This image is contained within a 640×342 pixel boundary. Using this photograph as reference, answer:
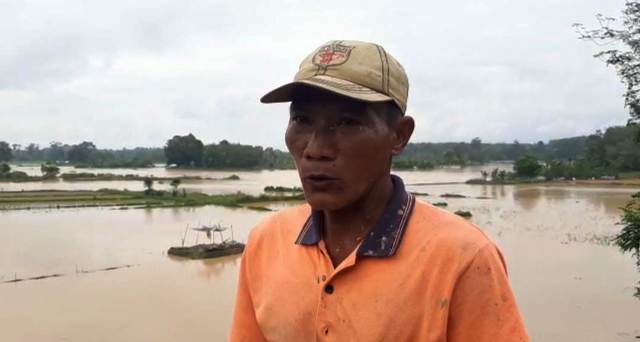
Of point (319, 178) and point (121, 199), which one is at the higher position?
point (319, 178)

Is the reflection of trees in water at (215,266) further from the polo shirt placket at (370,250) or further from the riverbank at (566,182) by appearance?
the riverbank at (566,182)

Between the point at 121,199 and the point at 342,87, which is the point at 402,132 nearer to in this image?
the point at 342,87

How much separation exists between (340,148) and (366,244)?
0.19m

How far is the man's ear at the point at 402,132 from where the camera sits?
1.18 meters

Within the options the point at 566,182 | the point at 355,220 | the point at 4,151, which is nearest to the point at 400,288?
the point at 355,220

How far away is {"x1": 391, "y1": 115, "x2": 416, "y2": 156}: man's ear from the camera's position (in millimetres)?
1180

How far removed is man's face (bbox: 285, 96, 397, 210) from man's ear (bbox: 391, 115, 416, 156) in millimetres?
25

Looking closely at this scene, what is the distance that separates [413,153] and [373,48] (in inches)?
3451

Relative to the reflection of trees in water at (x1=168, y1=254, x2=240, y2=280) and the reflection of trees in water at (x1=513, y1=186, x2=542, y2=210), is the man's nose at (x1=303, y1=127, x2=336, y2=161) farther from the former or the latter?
the reflection of trees in water at (x1=513, y1=186, x2=542, y2=210)

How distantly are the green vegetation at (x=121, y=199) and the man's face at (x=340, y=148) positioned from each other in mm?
27718

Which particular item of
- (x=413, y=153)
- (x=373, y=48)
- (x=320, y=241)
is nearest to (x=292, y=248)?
(x=320, y=241)

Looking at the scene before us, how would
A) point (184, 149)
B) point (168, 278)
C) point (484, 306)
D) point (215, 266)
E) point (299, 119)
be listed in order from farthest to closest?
1. point (184, 149)
2. point (215, 266)
3. point (168, 278)
4. point (299, 119)
5. point (484, 306)

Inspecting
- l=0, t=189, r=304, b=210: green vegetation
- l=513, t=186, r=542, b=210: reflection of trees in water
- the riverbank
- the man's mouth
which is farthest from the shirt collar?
the riverbank

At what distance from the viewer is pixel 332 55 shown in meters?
1.14
